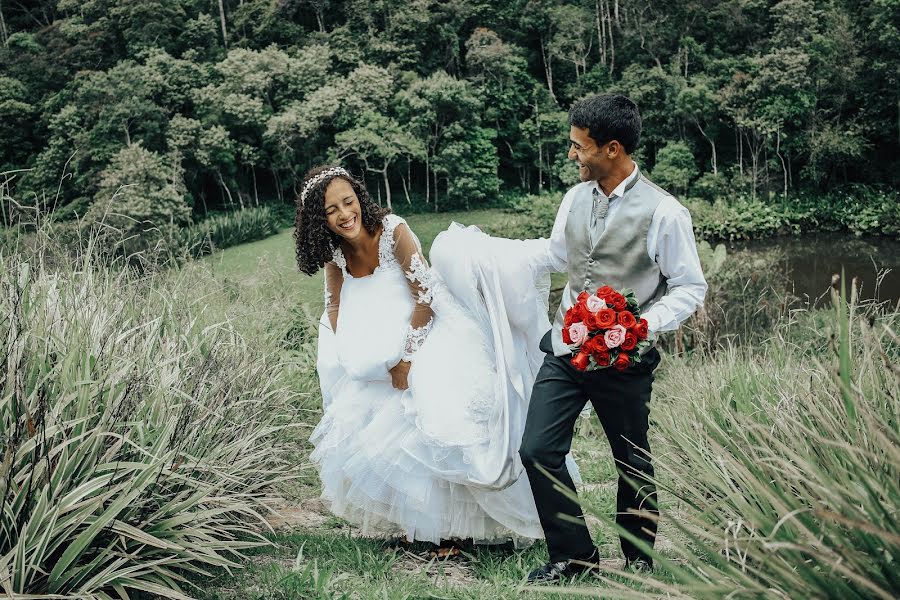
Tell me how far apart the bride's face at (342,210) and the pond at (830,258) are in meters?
16.3

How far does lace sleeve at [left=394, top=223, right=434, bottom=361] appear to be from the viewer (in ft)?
11.2

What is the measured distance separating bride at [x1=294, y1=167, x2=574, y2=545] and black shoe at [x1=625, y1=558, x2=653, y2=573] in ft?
1.38

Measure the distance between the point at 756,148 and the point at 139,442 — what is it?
94.1 ft

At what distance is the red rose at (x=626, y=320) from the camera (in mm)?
2541

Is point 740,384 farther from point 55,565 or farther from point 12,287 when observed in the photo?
point 12,287

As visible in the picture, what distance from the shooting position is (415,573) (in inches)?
118

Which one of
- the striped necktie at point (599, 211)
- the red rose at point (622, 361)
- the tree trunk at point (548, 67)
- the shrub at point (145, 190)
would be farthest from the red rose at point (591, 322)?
the tree trunk at point (548, 67)

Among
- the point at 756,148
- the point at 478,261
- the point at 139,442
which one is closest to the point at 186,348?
the point at 139,442

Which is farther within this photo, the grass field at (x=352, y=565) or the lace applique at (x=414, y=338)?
the lace applique at (x=414, y=338)

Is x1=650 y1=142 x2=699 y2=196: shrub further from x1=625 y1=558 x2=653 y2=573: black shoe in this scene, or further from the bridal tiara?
x1=625 y1=558 x2=653 y2=573: black shoe

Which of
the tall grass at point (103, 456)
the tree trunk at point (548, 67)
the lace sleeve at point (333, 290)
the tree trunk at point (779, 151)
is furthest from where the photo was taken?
the tree trunk at point (548, 67)

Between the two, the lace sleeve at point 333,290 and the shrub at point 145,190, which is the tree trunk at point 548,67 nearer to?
the shrub at point 145,190

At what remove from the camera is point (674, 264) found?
9.05 feet

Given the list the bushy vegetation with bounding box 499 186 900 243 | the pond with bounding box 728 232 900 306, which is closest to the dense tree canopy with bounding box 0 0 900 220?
the bushy vegetation with bounding box 499 186 900 243
